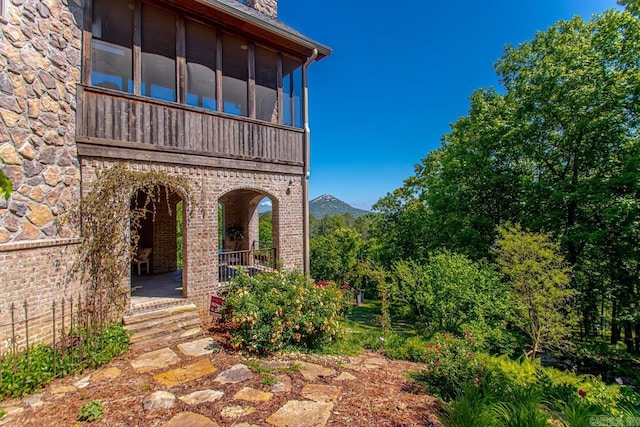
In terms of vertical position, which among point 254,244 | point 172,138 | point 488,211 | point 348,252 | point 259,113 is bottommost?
point 348,252

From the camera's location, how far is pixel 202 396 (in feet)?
12.8

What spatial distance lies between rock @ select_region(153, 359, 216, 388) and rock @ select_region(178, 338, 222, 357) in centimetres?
43

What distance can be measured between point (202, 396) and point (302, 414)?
4.50 feet

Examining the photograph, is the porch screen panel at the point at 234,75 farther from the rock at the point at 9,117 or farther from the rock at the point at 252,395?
the rock at the point at 252,395

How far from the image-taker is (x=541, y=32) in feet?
41.0

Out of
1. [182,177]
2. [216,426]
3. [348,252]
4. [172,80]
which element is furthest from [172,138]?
[348,252]

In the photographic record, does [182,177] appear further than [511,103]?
No

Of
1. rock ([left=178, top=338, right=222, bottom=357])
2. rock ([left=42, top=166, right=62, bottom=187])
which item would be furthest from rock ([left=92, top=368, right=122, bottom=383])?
rock ([left=42, top=166, right=62, bottom=187])

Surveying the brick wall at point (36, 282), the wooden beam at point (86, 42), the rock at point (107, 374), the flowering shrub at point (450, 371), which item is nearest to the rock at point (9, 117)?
the wooden beam at point (86, 42)

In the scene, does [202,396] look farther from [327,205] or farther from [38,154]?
[327,205]

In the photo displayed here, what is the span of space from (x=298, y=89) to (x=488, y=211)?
→ 960cm

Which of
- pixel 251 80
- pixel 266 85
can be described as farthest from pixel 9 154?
pixel 266 85

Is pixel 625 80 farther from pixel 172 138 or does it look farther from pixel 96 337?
pixel 96 337

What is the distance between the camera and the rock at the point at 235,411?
3.50 meters
